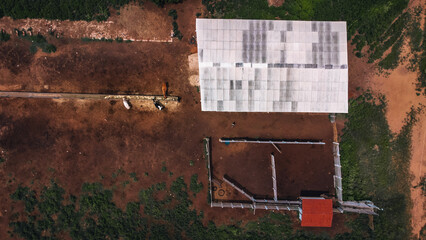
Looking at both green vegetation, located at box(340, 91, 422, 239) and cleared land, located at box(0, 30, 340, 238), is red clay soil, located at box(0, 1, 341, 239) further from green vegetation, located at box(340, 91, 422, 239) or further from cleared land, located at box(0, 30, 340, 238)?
green vegetation, located at box(340, 91, 422, 239)

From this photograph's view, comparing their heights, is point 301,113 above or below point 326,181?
above

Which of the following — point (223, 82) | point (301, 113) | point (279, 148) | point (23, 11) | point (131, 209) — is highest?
point (23, 11)

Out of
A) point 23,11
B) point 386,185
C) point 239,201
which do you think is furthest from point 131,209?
point 386,185

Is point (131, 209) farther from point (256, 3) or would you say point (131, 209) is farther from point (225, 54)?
point (256, 3)

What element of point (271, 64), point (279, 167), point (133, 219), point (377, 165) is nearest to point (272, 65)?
point (271, 64)

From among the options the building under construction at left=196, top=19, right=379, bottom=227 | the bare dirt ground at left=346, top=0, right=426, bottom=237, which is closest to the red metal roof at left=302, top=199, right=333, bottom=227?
the building under construction at left=196, top=19, right=379, bottom=227

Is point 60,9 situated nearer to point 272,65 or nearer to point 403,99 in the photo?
point 272,65
